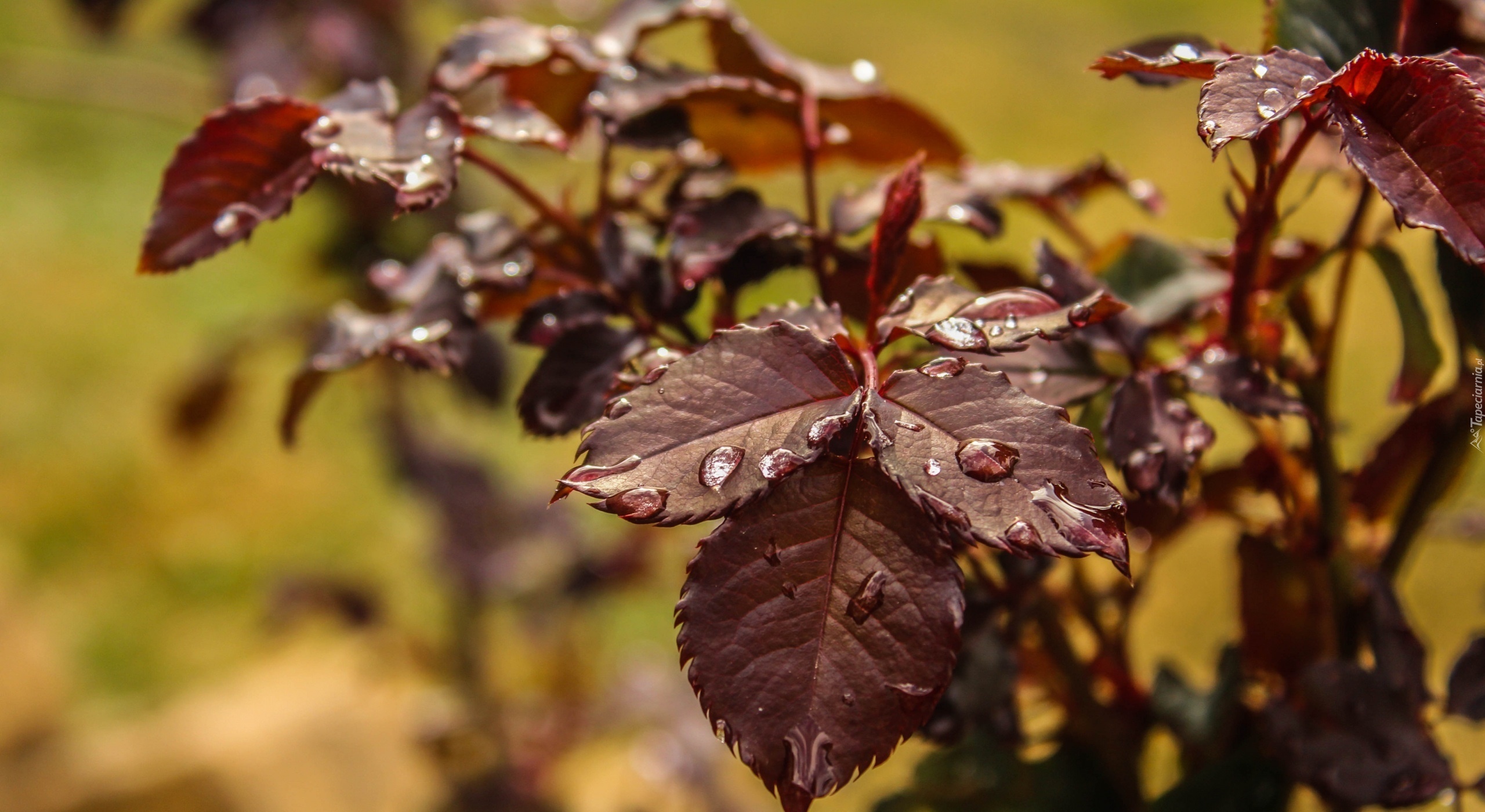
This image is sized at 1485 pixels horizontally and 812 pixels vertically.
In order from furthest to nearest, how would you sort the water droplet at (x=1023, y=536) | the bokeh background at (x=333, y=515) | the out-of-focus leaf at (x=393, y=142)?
the bokeh background at (x=333, y=515), the out-of-focus leaf at (x=393, y=142), the water droplet at (x=1023, y=536)

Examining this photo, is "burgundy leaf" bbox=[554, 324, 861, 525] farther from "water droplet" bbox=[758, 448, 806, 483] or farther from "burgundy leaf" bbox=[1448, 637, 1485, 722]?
"burgundy leaf" bbox=[1448, 637, 1485, 722]

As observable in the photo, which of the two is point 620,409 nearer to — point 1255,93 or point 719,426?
point 719,426

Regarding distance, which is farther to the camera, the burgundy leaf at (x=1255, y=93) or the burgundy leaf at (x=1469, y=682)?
the burgundy leaf at (x=1469, y=682)

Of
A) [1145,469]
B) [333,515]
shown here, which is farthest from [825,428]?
[333,515]

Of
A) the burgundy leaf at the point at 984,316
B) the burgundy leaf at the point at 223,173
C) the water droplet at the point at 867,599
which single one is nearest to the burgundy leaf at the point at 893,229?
the burgundy leaf at the point at 984,316

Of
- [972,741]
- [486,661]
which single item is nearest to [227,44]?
[486,661]

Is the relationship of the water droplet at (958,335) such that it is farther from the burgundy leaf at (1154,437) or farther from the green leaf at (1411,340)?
the green leaf at (1411,340)
